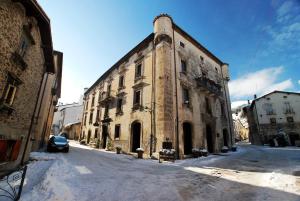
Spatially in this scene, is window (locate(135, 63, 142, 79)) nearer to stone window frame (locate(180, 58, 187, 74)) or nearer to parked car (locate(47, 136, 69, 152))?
stone window frame (locate(180, 58, 187, 74))

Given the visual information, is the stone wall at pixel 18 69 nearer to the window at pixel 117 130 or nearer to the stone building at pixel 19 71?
the stone building at pixel 19 71

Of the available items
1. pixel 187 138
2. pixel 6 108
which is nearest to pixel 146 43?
pixel 187 138

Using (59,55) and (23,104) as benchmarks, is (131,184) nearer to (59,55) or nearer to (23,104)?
(23,104)

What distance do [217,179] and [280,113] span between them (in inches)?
1309

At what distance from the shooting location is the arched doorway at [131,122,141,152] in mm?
15977

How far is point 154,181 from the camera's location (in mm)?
6105

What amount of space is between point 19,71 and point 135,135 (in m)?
11.4

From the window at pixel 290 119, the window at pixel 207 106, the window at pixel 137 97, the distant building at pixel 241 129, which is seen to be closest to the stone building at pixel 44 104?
the window at pixel 137 97

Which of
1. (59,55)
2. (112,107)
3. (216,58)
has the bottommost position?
(112,107)

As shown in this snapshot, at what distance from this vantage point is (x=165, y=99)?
46.2ft

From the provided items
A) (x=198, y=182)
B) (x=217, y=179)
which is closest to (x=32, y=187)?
(x=198, y=182)

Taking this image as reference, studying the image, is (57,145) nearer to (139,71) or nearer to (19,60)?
(19,60)

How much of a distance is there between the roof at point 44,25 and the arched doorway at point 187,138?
11929 millimetres

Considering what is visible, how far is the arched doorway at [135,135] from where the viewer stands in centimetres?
1598
